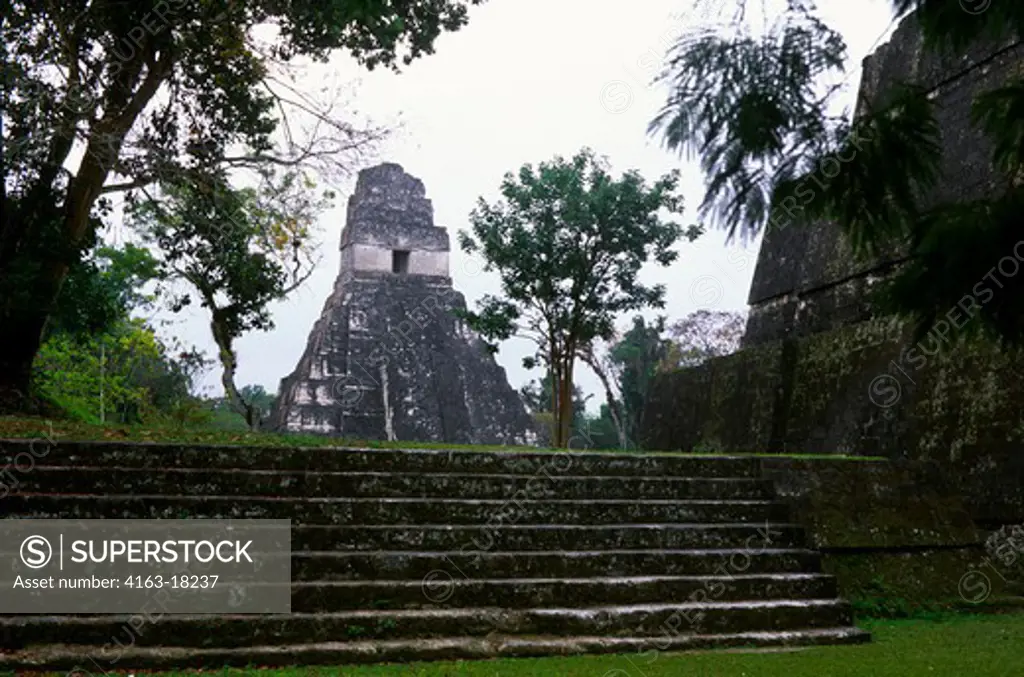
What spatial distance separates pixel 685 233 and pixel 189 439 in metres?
10.9

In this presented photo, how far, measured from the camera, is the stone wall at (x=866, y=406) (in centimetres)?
710

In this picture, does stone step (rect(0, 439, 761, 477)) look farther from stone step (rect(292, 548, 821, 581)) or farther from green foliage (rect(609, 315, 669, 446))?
green foliage (rect(609, 315, 669, 446))

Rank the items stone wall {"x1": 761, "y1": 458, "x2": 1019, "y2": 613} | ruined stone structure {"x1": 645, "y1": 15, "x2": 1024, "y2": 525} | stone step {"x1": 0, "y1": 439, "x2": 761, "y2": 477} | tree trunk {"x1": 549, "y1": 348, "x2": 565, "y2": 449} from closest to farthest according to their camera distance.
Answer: stone step {"x1": 0, "y1": 439, "x2": 761, "y2": 477}, stone wall {"x1": 761, "y1": 458, "x2": 1019, "y2": 613}, ruined stone structure {"x1": 645, "y1": 15, "x2": 1024, "y2": 525}, tree trunk {"x1": 549, "y1": 348, "x2": 565, "y2": 449}

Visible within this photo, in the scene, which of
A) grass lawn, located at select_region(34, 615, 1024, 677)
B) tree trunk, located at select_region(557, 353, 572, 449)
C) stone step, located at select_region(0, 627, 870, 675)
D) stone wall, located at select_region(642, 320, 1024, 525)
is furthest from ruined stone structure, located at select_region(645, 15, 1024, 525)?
tree trunk, located at select_region(557, 353, 572, 449)

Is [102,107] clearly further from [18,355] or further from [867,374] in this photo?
[867,374]

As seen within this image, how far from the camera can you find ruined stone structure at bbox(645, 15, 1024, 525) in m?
7.23

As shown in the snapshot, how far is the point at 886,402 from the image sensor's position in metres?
8.49

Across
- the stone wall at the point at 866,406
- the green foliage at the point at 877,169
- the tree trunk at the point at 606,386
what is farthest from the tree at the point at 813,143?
the tree trunk at the point at 606,386

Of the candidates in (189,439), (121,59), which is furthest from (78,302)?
(189,439)

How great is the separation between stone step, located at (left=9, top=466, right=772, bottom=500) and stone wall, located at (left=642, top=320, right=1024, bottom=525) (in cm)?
219

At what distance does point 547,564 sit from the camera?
5.16m

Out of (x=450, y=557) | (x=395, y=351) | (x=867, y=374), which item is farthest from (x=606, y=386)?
(x=450, y=557)

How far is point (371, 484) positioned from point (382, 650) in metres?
1.44

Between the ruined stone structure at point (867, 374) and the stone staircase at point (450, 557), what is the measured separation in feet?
6.54
